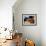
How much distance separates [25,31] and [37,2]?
1640mm

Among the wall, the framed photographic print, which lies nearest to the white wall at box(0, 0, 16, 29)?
the wall

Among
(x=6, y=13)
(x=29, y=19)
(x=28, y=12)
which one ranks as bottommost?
(x=29, y=19)

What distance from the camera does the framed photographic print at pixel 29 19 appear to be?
6469 mm

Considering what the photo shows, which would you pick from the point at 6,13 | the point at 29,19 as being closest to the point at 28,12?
the point at 29,19

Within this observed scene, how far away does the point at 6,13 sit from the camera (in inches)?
203

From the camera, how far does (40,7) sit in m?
6.50

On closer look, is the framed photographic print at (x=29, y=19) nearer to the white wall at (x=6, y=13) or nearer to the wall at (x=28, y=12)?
the wall at (x=28, y=12)

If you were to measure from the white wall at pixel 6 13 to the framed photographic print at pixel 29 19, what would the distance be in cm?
146

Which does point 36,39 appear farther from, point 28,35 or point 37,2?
point 37,2

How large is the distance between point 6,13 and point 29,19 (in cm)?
169

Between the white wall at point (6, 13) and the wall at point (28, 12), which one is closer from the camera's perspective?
the white wall at point (6, 13)

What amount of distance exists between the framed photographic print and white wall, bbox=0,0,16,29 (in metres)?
1.46

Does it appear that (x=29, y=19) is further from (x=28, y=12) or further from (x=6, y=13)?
(x=6, y=13)

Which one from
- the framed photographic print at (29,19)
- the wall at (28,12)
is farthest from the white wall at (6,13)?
the framed photographic print at (29,19)
